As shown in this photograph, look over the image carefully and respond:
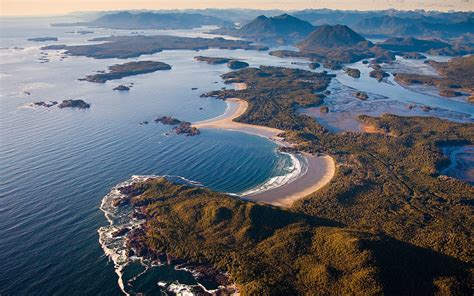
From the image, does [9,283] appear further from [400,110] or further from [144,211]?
[400,110]

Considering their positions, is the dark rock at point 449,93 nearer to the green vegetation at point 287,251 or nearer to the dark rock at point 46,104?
the green vegetation at point 287,251

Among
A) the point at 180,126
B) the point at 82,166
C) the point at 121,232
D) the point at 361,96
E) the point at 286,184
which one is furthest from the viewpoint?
the point at 361,96

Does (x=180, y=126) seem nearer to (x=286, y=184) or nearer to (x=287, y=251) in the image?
(x=286, y=184)

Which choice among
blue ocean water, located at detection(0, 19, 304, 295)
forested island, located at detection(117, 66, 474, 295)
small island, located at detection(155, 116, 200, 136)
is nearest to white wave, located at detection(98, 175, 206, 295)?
blue ocean water, located at detection(0, 19, 304, 295)

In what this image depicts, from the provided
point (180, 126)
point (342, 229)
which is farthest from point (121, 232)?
point (180, 126)

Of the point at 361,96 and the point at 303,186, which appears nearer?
the point at 303,186

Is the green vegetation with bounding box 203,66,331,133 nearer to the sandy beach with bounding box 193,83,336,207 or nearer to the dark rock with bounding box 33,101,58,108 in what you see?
the sandy beach with bounding box 193,83,336,207
